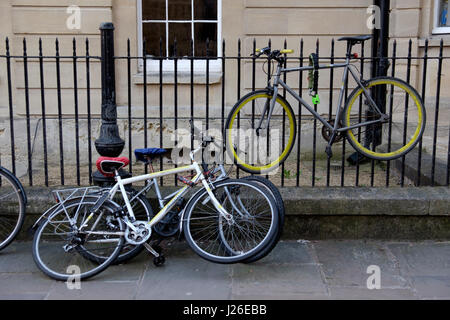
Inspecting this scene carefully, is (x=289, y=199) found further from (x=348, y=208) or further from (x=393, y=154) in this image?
(x=393, y=154)

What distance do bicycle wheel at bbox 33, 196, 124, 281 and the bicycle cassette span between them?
0.21 feet

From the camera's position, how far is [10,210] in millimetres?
5184

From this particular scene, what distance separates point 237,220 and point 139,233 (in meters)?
0.80

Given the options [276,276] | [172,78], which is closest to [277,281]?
[276,276]

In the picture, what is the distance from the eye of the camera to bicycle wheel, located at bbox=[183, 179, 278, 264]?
4.50 m

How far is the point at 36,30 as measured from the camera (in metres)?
8.50

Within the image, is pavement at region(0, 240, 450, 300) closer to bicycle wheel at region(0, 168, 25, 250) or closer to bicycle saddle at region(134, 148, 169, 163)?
bicycle wheel at region(0, 168, 25, 250)

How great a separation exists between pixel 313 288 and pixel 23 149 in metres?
5.81

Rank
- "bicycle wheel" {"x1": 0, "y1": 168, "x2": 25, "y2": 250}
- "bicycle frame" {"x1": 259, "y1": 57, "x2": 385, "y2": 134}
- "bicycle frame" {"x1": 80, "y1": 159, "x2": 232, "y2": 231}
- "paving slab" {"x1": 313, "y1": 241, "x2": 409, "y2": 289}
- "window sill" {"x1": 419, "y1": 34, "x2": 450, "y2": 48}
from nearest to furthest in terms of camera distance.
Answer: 1. "paving slab" {"x1": 313, "y1": 241, "x2": 409, "y2": 289}
2. "bicycle frame" {"x1": 80, "y1": 159, "x2": 232, "y2": 231}
3. "bicycle wheel" {"x1": 0, "y1": 168, "x2": 25, "y2": 250}
4. "bicycle frame" {"x1": 259, "y1": 57, "x2": 385, "y2": 134}
5. "window sill" {"x1": 419, "y1": 34, "x2": 450, "y2": 48}

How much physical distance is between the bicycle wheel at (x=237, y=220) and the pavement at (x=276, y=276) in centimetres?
16

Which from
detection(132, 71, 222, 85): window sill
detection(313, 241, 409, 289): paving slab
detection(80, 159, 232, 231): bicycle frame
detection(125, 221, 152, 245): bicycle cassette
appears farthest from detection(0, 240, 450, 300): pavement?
detection(132, 71, 222, 85): window sill

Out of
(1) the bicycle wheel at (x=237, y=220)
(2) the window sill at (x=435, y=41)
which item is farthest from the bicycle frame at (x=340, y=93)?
(2) the window sill at (x=435, y=41)

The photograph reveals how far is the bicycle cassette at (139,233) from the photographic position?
4570 millimetres

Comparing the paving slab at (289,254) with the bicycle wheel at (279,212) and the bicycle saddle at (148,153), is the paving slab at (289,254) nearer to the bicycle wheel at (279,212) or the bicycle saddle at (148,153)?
the bicycle wheel at (279,212)
